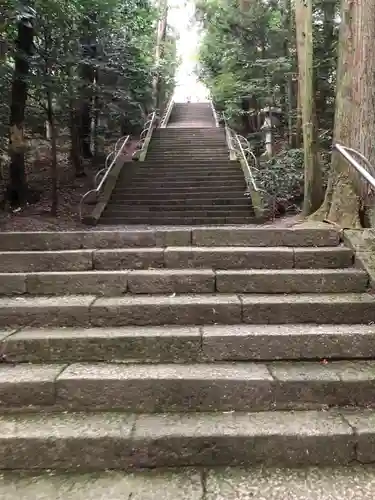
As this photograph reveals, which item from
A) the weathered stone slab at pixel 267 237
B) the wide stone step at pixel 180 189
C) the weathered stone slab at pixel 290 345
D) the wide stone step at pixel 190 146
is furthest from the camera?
the wide stone step at pixel 190 146

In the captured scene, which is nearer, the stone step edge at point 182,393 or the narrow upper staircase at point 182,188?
the stone step edge at point 182,393

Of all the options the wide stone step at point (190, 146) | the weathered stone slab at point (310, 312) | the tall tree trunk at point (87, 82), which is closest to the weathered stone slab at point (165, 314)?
the weathered stone slab at point (310, 312)

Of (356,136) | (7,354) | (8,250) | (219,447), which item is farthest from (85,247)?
(356,136)

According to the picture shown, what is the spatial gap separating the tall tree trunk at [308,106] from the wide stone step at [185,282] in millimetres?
3185

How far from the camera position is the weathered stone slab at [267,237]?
3.93 meters

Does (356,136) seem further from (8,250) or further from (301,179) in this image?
(301,179)

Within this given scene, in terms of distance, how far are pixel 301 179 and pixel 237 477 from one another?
827 centimetres

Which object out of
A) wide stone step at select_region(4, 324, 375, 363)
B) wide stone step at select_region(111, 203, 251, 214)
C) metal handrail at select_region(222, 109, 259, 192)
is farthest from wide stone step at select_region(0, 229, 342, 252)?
metal handrail at select_region(222, 109, 259, 192)

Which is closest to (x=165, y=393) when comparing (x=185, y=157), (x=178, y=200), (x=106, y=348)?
(x=106, y=348)

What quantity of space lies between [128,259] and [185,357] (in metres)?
1.22

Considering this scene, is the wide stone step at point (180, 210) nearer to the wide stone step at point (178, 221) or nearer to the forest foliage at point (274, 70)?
the wide stone step at point (178, 221)

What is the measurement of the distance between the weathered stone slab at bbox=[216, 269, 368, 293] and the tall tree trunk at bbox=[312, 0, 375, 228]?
1.16 metres

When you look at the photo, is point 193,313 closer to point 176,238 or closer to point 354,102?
point 176,238

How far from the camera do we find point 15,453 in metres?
2.29
